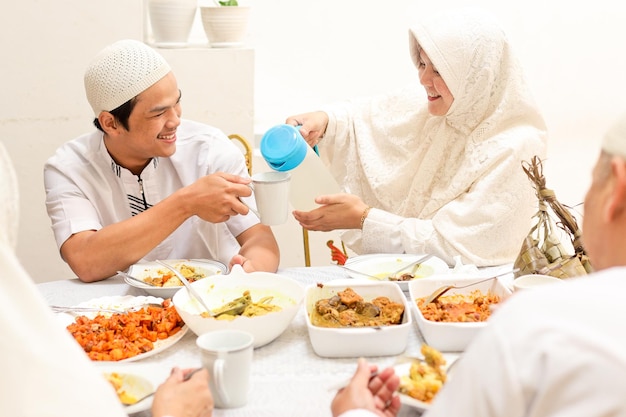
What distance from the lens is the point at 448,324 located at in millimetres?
1733

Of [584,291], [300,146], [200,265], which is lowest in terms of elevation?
[200,265]

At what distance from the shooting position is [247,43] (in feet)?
14.1

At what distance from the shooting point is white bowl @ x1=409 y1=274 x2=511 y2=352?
1.74 meters

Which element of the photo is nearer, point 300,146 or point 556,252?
point 556,252

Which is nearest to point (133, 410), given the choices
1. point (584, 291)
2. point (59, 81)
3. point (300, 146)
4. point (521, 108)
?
point (584, 291)

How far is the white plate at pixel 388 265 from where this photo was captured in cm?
227

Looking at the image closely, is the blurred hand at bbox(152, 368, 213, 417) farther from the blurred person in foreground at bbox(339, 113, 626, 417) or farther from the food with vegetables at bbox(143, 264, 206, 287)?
the food with vegetables at bbox(143, 264, 206, 287)

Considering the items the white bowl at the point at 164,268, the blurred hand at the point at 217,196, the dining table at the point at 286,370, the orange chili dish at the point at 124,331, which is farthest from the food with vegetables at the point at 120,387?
the blurred hand at the point at 217,196

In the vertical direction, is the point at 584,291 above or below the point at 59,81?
above

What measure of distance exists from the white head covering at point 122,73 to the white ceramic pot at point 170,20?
4.06ft

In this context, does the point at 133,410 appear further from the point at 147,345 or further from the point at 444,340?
the point at 444,340

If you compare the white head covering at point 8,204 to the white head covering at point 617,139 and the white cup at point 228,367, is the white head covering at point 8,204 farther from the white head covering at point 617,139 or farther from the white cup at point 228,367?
the white head covering at point 617,139

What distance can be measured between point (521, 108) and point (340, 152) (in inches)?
32.8

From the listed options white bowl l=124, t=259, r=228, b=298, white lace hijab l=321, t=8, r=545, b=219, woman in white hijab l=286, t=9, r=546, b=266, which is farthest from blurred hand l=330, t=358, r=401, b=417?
white lace hijab l=321, t=8, r=545, b=219
